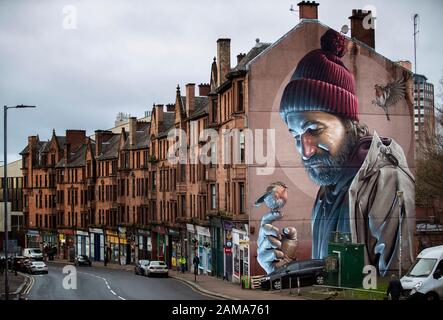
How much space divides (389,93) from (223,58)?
12.5 m

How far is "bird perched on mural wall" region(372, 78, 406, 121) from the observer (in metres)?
47.8

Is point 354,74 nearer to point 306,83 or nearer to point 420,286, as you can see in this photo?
point 306,83

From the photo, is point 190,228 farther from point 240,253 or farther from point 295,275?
point 295,275

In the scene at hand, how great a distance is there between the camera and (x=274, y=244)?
45000 millimetres

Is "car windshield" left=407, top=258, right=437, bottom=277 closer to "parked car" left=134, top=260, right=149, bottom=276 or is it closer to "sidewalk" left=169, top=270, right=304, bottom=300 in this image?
"sidewalk" left=169, top=270, right=304, bottom=300

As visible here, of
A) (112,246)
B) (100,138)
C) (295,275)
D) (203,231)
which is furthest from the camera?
(100,138)

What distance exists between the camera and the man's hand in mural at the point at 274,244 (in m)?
44.9

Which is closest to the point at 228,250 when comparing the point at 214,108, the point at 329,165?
the point at 329,165

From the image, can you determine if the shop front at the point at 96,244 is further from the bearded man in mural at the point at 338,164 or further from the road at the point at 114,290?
the bearded man in mural at the point at 338,164

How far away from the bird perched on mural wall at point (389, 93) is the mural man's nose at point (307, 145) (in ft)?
17.3

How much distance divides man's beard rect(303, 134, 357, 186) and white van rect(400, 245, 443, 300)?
1647 centimetres

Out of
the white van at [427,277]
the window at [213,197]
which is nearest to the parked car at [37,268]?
the window at [213,197]
